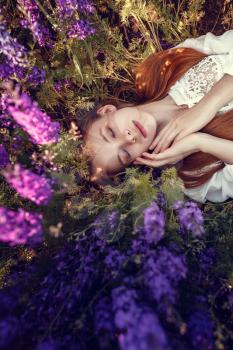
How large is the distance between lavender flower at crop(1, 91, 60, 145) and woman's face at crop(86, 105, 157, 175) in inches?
22.4

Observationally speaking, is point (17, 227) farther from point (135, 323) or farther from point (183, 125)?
point (183, 125)

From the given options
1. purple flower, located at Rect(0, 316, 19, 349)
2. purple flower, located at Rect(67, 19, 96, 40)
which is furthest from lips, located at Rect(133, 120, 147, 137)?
purple flower, located at Rect(0, 316, 19, 349)

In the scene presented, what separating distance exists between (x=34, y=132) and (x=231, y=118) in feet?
4.25

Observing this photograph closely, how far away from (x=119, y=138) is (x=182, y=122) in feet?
1.27

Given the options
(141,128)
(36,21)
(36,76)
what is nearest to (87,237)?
(141,128)

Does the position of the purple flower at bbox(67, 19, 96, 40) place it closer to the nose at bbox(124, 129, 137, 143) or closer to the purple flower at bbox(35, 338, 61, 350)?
the nose at bbox(124, 129, 137, 143)

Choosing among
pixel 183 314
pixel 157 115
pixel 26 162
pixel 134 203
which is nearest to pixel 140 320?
pixel 183 314

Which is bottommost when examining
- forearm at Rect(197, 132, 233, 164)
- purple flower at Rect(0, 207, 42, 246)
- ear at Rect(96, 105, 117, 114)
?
forearm at Rect(197, 132, 233, 164)

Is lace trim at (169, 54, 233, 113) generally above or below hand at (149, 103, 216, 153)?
above

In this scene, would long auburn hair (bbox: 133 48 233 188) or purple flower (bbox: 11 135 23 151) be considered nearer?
purple flower (bbox: 11 135 23 151)

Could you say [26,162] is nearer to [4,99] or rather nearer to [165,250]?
[4,99]

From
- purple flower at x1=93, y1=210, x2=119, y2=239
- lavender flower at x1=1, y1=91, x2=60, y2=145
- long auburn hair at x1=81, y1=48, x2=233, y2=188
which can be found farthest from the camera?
long auburn hair at x1=81, y1=48, x2=233, y2=188

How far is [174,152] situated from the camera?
2.11 metres

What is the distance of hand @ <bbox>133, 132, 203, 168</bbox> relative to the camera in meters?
2.09
